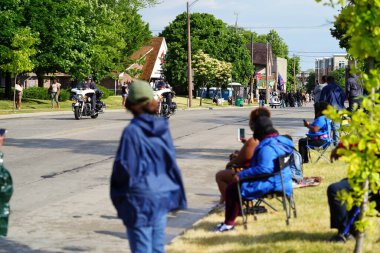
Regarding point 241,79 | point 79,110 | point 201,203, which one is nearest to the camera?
point 201,203

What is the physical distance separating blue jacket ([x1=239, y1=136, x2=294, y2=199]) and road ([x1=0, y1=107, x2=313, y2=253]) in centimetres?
105

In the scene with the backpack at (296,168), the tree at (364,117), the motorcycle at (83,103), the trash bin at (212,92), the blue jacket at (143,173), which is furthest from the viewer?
the trash bin at (212,92)

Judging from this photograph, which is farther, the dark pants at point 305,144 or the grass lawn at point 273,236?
the dark pants at point 305,144

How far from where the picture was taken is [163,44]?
318ft

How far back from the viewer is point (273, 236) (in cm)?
787

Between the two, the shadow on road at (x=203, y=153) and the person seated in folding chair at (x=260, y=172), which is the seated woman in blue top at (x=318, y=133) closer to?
the shadow on road at (x=203, y=153)

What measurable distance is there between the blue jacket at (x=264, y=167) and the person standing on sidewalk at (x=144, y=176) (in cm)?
298

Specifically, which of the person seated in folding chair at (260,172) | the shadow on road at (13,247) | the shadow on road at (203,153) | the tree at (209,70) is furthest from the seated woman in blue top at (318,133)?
the tree at (209,70)

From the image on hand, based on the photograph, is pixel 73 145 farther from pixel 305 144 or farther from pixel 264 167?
pixel 264 167

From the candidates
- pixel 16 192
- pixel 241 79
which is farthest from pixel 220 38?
pixel 16 192

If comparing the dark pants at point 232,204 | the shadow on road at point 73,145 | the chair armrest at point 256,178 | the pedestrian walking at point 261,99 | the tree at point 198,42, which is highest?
the tree at point 198,42

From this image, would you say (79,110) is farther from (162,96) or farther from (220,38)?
(220,38)

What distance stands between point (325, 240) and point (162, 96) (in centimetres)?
2381

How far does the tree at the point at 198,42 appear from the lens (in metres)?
82.2
